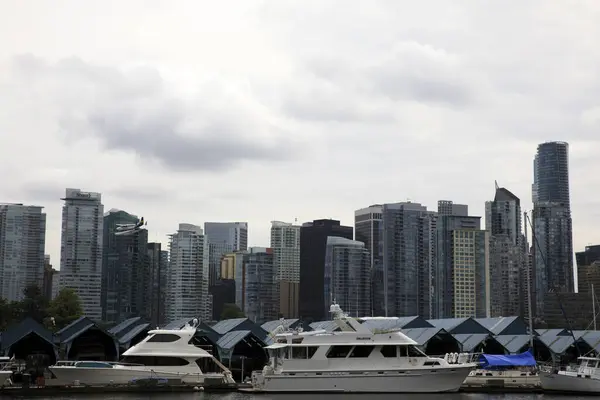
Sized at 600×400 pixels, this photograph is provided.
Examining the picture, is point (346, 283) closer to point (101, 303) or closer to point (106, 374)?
point (101, 303)

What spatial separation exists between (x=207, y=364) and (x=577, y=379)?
75.7ft

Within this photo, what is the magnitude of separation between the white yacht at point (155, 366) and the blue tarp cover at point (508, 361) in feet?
58.5

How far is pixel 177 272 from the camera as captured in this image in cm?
18425

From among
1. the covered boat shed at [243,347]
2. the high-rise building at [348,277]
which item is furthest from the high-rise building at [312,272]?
the covered boat shed at [243,347]

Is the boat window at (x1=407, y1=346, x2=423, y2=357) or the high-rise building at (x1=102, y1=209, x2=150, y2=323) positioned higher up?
the high-rise building at (x1=102, y1=209, x2=150, y2=323)

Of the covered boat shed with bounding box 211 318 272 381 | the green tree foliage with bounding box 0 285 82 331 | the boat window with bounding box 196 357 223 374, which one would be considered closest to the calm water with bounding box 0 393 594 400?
the boat window with bounding box 196 357 223 374

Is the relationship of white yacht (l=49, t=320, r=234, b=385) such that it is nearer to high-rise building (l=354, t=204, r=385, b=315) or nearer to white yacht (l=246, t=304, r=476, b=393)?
white yacht (l=246, t=304, r=476, b=393)

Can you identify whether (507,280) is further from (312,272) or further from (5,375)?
(5,375)

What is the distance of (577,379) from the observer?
51.2 m

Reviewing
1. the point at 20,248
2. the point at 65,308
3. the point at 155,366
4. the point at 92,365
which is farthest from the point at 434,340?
the point at 20,248

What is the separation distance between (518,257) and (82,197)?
9871 cm

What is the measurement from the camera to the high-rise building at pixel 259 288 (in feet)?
607

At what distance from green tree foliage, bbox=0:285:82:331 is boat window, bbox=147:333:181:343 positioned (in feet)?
149

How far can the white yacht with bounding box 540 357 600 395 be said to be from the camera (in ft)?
167
